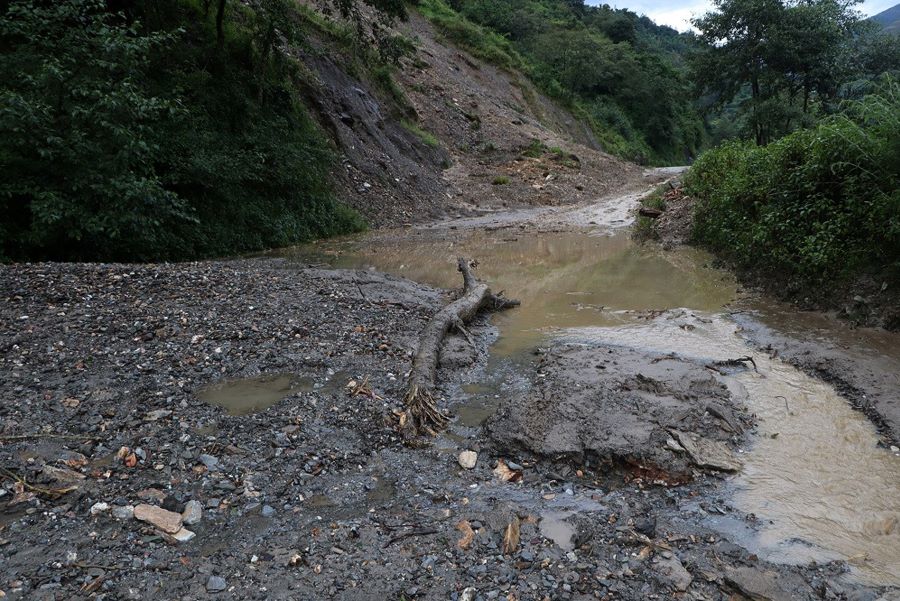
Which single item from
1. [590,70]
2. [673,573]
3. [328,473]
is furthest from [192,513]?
[590,70]

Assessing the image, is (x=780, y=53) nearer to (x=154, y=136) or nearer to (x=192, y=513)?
(x=154, y=136)

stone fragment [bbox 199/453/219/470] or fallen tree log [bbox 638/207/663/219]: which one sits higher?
fallen tree log [bbox 638/207/663/219]

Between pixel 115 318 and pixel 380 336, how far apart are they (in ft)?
10.5

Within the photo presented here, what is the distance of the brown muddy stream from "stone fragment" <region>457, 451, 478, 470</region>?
0.69 metres

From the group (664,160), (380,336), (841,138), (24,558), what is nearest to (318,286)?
(380,336)

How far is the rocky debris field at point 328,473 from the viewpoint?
11.3 ft

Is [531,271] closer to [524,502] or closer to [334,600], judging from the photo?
[524,502]

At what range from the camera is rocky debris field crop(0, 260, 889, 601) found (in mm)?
3438

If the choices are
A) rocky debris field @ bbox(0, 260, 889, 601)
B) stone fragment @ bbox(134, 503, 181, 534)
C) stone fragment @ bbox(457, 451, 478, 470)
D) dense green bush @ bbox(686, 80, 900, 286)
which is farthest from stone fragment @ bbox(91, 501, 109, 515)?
dense green bush @ bbox(686, 80, 900, 286)

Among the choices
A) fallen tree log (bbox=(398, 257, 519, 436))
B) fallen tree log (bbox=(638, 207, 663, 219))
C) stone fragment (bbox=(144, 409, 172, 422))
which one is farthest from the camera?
fallen tree log (bbox=(638, 207, 663, 219))

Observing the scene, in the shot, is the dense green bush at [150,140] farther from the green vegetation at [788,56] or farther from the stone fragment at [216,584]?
the green vegetation at [788,56]

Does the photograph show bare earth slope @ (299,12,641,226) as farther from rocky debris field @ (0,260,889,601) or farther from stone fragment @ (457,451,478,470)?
stone fragment @ (457,451,478,470)

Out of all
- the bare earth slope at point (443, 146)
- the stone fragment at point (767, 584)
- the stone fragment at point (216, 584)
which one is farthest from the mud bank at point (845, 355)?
the bare earth slope at point (443, 146)

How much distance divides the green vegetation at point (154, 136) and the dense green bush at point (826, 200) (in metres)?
9.82
